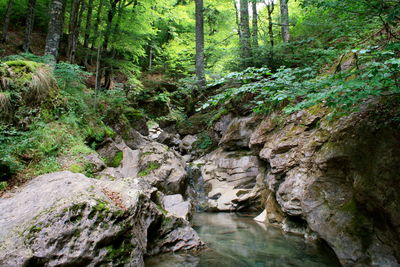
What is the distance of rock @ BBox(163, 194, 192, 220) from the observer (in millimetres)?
6859

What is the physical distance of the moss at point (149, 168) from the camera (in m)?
8.80

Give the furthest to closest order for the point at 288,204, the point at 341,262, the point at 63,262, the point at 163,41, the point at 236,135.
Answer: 1. the point at 163,41
2. the point at 236,135
3. the point at 288,204
4. the point at 341,262
5. the point at 63,262

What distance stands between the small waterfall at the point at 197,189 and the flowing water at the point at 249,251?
2.29 meters

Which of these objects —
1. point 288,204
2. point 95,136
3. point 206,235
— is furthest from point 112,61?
point 288,204

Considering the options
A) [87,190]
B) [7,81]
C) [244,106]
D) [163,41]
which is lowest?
[87,190]

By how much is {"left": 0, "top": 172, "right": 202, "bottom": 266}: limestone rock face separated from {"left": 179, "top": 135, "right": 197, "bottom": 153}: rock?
1010 cm

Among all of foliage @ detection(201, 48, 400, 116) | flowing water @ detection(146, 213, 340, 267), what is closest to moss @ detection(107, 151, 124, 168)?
flowing water @ detection(146, 213, 340, 267)

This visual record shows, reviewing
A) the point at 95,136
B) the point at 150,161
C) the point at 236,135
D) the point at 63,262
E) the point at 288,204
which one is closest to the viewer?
the point at 63,262

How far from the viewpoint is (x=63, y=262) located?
10.1ft

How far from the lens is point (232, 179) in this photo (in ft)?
34.1

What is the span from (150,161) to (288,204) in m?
5.15

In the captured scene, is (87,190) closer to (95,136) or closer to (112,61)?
(95,136)

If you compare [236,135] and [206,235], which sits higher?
[236,135]

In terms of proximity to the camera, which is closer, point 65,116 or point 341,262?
point 341,262
